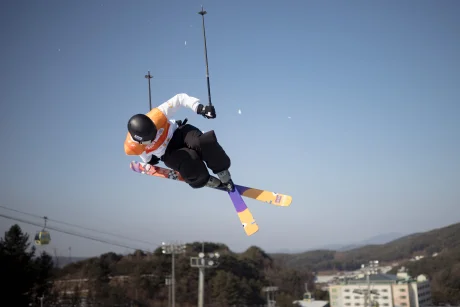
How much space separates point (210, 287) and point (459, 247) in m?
41.8

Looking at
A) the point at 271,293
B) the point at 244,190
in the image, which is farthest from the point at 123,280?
the point at 244,190

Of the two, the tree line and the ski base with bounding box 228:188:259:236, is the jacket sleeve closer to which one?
the ski base with bounding box 228:188:259:236

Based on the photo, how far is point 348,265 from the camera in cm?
9775

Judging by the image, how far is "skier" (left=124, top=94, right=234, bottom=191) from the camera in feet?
16.1

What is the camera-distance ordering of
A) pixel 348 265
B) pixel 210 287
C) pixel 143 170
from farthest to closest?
1. pixel 348 265
2. pixel 210 287
3. pixel 143 170

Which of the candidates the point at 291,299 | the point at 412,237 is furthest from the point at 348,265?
the point at 291,299

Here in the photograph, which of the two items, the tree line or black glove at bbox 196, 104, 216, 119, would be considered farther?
the tree line

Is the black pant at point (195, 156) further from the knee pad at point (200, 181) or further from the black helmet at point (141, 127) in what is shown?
the black helmet at point (141, 127)

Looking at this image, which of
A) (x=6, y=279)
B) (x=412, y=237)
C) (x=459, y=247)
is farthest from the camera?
(x=412, y=237)

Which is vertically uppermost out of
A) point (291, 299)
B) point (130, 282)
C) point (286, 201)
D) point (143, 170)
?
point (143, 170)

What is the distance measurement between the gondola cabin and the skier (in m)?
19.2

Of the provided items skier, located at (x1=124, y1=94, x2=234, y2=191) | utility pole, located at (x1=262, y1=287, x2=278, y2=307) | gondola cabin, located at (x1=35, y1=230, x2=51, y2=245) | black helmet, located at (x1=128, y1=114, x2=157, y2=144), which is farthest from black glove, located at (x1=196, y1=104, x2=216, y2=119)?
utility pole, located at (x1=262, y1=287, x2=278, y2=307)

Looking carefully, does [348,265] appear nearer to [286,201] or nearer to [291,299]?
[291,299]

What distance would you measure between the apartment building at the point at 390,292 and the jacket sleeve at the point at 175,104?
158ft
